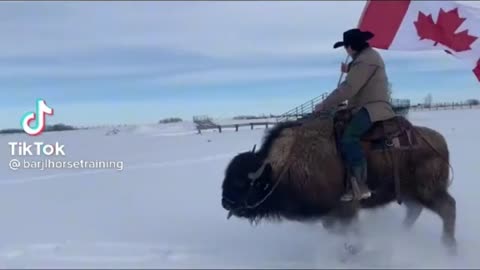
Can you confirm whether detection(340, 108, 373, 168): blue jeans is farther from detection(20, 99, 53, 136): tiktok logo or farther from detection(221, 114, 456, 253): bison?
detection(20, 99, 53, 136): tiktok logo

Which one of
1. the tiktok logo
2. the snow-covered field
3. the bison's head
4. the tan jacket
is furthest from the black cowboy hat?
the tiktok logo

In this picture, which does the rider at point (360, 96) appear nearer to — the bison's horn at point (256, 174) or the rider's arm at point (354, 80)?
the rider's arm at point (354, 80)

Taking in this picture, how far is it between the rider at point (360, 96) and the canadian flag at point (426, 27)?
2.33ft

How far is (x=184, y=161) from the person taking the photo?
18.2 metres

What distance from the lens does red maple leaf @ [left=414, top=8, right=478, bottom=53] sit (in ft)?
24.7

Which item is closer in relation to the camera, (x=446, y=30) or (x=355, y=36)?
(x=355, y=36)

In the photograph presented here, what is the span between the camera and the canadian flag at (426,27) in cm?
730

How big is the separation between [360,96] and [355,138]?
0.52 metres

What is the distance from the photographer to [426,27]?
7.59m

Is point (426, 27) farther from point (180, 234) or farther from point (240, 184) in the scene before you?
point (180, 234)

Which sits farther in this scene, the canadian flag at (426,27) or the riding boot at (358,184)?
the canadian flag at (426,27)

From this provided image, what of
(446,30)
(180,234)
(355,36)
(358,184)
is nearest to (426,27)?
(446,30)

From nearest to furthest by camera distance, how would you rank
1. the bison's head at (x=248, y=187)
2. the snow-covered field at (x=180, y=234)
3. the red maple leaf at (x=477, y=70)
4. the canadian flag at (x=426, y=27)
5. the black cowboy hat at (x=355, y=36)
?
the snow-covered field at (x=180, y=234) < the black cowboy hat at (x=355, y=36) < the bison's head at (x=248, y=187) < the canadian flag at (x=426, y=27) < the red maple leaf at (x=477, y=70)

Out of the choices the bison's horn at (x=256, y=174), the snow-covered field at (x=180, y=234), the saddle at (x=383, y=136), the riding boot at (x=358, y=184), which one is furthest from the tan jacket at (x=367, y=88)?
the snow-covered field at (x=180, y=234)
